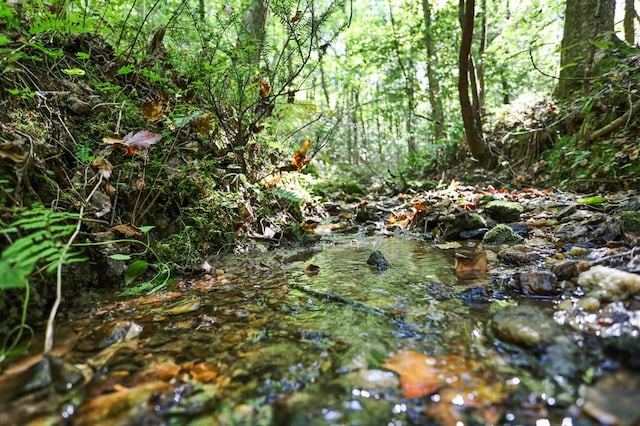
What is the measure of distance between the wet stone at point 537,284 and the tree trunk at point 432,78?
9645 mm

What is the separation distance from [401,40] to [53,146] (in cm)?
1254

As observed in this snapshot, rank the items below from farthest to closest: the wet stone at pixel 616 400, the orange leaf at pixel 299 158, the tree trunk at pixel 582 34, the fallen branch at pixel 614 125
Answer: the tree trunk at pixel 582 34, the orange leaf at pixel 299 158, the fallen branch at pixel 614 125, the wet stone at pixel 616 400

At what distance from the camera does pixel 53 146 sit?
2.45m

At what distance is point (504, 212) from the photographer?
4359mm

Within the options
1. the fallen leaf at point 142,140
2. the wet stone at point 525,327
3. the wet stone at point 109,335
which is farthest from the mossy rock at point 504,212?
the wet stone at point 109,335

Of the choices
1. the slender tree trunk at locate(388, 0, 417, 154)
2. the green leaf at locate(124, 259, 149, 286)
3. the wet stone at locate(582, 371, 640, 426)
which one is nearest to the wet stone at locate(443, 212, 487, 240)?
the wet stone at locate(582, 371, 640, 426)

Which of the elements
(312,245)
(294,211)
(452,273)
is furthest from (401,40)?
(452,273)

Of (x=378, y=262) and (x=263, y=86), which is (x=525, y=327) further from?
(x=263, y=86)

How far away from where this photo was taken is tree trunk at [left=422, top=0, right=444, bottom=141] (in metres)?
11.4

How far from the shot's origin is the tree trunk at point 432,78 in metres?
11.4

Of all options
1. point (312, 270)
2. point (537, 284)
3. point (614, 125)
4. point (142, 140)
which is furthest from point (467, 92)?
point (142, 140)

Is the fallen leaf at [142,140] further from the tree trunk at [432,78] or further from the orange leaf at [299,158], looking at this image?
the tree trunk at [432,78]

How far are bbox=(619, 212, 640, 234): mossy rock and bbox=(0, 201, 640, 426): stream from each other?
132cm

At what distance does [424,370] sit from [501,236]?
271 centimetres
